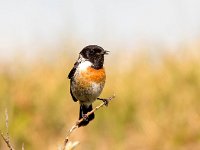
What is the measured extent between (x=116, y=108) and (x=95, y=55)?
4906mm

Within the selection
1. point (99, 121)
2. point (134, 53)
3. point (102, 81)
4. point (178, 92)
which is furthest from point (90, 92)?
point (134, 53)

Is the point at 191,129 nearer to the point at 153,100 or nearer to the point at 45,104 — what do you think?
the point at 153,100

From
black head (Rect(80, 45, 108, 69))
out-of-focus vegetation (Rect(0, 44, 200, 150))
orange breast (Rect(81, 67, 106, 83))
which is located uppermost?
out-of-focus vegetation (Rect(0, 44, 200, 150))

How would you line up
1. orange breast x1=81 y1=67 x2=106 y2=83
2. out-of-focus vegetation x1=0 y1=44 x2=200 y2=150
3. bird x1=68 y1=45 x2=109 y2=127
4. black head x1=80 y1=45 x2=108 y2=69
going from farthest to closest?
out-of-focus vegetation x1=0 y1=44 x2=200 y2=150 < orange breast x1=81 y1=67 x2=106 y2=83 < bird x1=68 y1=45 x2=109 y2=127 < black head x1=80 y1=45 x2=108 y2=69

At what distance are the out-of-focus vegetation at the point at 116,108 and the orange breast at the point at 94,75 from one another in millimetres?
3800

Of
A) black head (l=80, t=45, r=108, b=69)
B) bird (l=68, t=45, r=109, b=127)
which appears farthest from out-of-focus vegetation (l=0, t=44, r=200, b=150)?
black head (l=80, t=45, r=108, b=69)

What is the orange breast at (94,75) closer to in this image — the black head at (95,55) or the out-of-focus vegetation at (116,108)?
the black head at (95,55)

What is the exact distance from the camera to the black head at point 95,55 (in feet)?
14.6

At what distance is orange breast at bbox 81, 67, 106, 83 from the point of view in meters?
4.81

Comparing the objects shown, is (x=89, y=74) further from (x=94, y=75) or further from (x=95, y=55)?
(x=95, y=55)

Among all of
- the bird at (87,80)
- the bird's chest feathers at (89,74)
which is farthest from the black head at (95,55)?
the bird's chest feathers at (89,74)

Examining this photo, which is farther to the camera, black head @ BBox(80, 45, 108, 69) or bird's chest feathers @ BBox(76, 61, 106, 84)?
bird's chest feathers @ BBox(76, 61, 106, 84)

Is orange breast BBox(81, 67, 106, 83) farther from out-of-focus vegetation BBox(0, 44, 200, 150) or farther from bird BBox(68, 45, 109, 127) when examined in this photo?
out-of-focus vegetation BBox(0, 44, 200, 150)

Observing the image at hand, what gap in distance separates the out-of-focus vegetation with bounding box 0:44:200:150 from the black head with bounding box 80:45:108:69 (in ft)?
13.5
